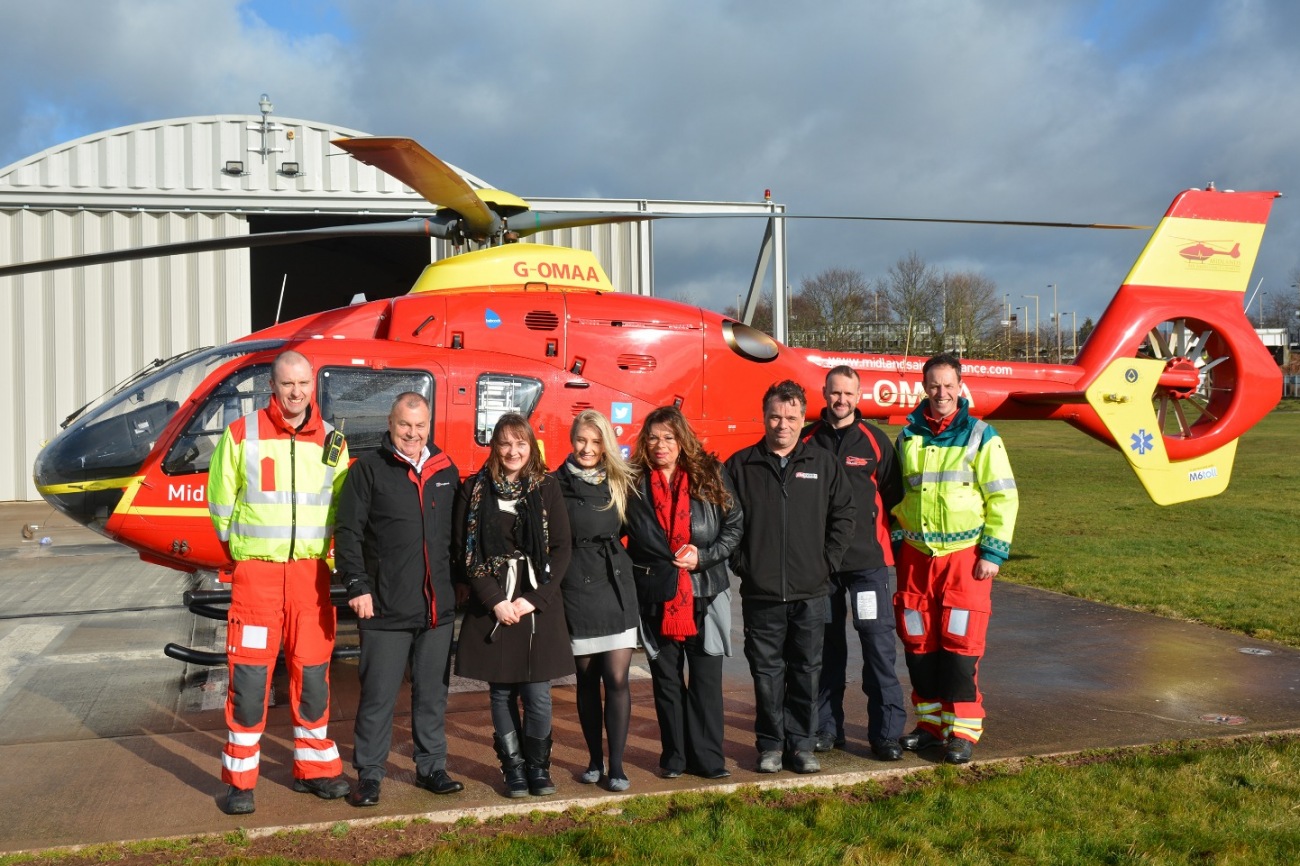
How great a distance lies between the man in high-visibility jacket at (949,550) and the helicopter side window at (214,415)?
14.5 ft

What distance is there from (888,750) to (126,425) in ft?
18.1

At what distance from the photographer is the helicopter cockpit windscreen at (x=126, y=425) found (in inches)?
284

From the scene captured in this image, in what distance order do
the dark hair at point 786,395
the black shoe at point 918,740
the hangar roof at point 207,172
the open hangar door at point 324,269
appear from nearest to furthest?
the dark hair at point 786,395
the black shoe at point 918,740
the hangar roof at point 207,172
the open hangar door at point 324,269

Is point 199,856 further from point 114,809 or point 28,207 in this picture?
point 28,207

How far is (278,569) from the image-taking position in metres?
4.65

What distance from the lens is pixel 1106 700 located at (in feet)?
20.5

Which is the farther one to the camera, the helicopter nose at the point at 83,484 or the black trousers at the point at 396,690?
the helicopter nose at the point at 83,484

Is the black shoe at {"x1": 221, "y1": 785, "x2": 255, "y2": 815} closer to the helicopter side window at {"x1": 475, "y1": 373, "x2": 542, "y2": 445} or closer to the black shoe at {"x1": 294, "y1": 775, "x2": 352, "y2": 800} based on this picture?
the black shoe at {"x1": 294, "y1": 775, "x2": 352, "y2": 800}

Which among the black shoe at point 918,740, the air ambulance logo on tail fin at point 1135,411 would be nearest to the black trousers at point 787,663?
the black shoe at point 918,740

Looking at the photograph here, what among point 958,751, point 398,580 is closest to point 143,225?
point 398,580

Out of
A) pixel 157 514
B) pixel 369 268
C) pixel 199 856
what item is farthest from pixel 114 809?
pixel 369 268

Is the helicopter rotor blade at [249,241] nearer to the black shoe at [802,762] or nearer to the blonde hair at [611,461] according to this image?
the blonde hair at [611,461]

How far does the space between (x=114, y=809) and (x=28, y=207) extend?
57.1ft

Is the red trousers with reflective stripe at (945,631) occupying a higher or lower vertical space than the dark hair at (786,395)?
lower
